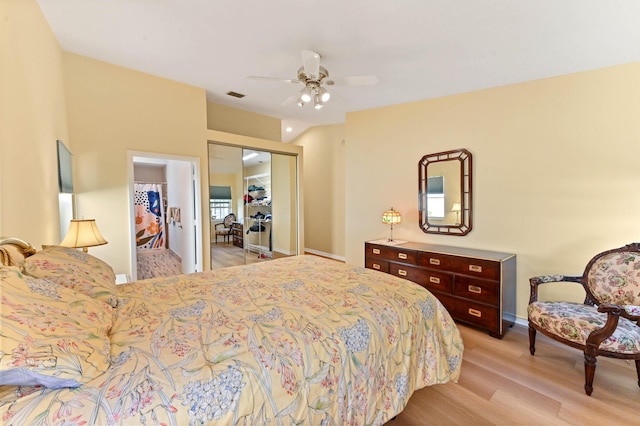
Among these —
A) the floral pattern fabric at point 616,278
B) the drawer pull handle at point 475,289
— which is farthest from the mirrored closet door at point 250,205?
the floral pattern fabric at point 616,278

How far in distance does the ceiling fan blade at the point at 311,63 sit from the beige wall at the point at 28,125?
1863 millimetres

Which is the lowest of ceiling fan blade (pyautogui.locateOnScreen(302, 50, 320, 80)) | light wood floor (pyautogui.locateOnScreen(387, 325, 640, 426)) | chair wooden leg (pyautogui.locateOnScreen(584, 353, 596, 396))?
light wood floor (pyautogui.locateOnScreen(387, 325, 640, 426))

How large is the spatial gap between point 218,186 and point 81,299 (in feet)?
10.3

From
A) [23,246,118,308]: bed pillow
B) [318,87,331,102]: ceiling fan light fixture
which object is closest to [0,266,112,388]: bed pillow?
[23,246,118,308]: bed pillow

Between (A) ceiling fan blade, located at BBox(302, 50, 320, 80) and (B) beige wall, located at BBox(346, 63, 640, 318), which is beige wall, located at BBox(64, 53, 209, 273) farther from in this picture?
(B) beige wall, located at BBox(346, 63, 640, 318)

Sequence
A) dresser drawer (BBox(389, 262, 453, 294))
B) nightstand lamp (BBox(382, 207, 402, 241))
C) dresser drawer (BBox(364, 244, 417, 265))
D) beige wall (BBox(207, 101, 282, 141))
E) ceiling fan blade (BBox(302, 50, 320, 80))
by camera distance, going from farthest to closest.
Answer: beige wall (BBox(207, 101, 282, 141))
nightstand lamp (BBox(382, 207, 402, 241))
dresser drawer (BBox(364, 244, 417, 265))
dresser drawer (BBox(389, 262, 453, 294))
ceiling fan blade (BBox(302, 50, 320, 80))

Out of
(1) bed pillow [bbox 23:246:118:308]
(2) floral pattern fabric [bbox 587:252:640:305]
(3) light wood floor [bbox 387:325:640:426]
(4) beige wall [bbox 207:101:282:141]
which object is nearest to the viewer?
(1) bed pillow [bbox 23:246:118:308]

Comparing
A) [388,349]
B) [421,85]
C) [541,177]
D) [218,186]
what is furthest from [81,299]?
[541,177]

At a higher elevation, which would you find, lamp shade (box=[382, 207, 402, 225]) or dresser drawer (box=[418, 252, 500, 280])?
lamp shade (box=[382, 207, 402, 225])

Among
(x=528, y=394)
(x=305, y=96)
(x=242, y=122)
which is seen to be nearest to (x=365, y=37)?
(x=305, y=96)

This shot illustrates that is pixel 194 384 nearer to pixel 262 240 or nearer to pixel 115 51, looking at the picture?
pixel 115 51

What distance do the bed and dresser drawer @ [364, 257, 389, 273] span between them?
1.63 meters

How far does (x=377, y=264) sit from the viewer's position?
3732 mm

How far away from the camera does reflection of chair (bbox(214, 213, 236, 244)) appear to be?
424cm
